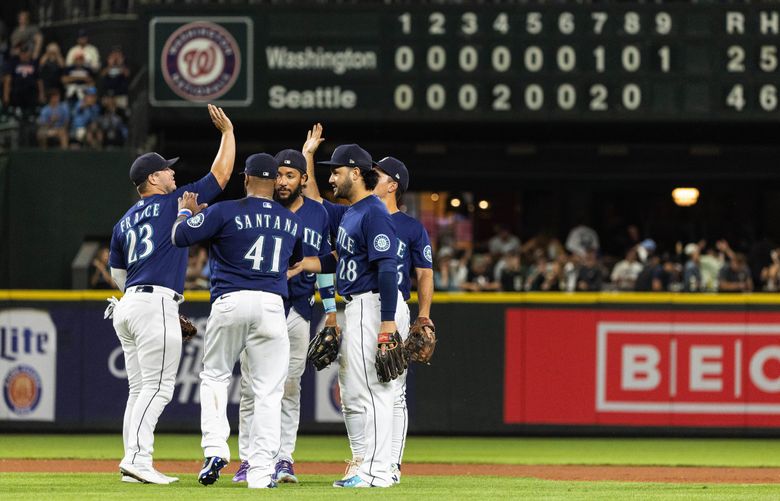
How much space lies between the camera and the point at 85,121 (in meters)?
15.7

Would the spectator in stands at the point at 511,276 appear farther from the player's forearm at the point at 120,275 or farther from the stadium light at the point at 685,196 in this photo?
the player's forearm at the point at 120,275

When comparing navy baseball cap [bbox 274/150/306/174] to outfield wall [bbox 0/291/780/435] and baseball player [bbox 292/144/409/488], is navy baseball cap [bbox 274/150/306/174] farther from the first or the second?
outfield wall [bbox 0/291/780/435]

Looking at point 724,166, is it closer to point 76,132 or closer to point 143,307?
point 76,132

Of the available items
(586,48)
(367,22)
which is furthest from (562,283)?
(367,22)

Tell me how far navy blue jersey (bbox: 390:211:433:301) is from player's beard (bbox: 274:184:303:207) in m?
0.52

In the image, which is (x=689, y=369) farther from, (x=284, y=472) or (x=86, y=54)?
(x=86, y=54)

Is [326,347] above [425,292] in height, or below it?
below

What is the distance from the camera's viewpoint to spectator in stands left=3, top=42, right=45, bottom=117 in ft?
53.9

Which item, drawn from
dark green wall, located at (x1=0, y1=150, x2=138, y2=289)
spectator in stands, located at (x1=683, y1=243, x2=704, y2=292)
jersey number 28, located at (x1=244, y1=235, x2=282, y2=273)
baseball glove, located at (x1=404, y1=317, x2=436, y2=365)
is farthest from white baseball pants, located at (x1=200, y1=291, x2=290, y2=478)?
spectator in stands, located at (x1=683, y1=243, x2=704, y2=292)

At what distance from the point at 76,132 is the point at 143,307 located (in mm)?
8664

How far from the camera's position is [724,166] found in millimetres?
17031

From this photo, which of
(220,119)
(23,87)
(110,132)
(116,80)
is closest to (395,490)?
(220,119)

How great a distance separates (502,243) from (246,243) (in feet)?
33.0

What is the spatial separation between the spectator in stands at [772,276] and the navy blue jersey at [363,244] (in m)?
8.43
